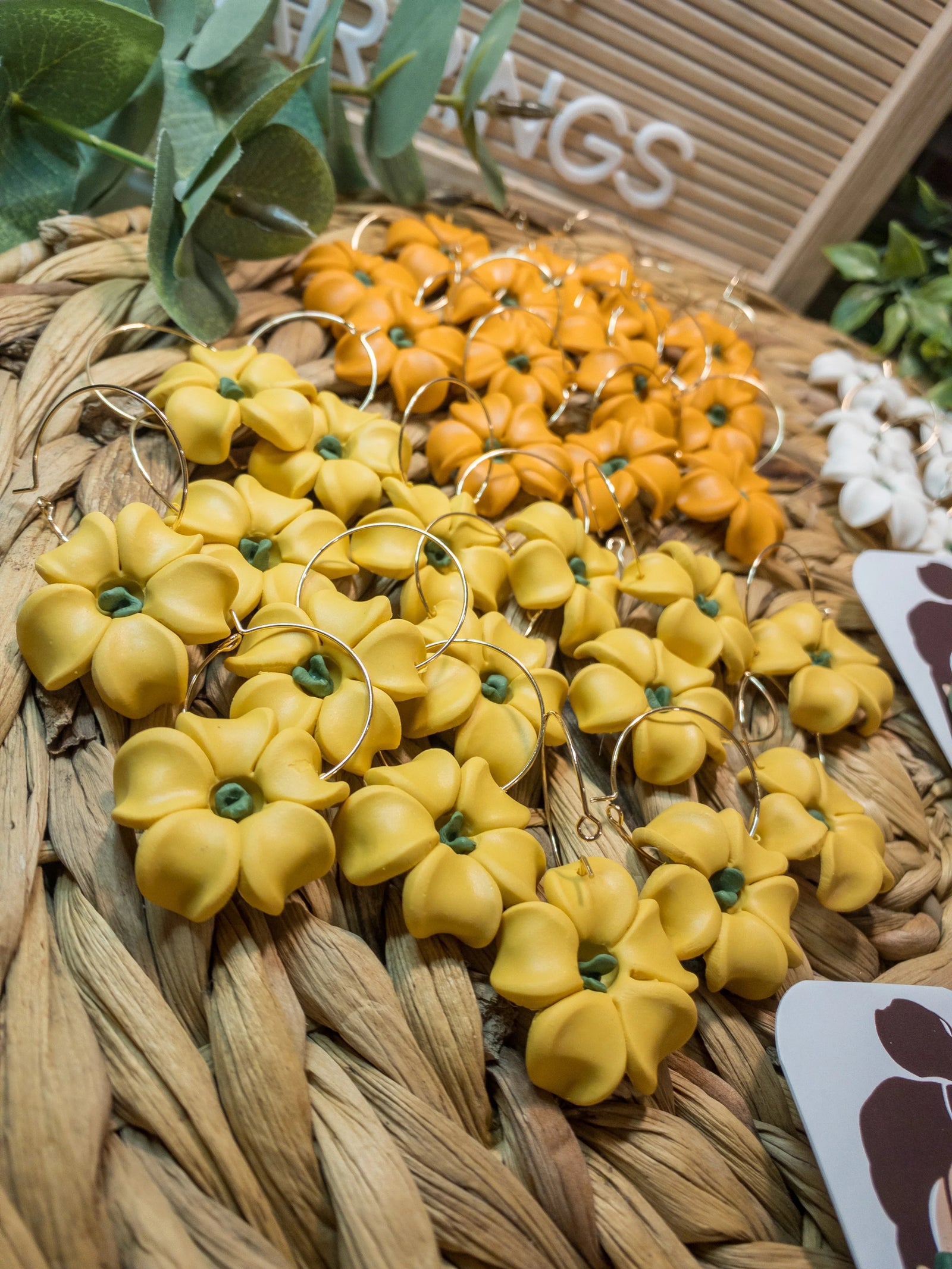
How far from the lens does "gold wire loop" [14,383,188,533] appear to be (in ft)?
1.39

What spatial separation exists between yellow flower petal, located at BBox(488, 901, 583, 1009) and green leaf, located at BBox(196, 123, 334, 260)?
41 centimetres

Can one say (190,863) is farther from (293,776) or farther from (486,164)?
(486,164)

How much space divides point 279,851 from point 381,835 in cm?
4

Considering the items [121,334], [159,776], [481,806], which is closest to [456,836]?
[481,806]

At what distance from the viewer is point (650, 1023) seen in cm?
35

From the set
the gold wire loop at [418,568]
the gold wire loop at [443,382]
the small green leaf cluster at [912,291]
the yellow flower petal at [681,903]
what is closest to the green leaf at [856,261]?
the small green leaf cluster at [912,291]

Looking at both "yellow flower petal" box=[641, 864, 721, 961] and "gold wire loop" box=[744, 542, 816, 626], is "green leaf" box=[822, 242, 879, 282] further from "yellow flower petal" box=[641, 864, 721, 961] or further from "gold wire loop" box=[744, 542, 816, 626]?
"yellow flower petal" box=[641, 864, 721, 961]

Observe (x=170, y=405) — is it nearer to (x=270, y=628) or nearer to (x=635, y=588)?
(x=270, y=628)

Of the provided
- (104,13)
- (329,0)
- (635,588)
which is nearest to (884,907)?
(635,588)

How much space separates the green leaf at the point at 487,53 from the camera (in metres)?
0.65

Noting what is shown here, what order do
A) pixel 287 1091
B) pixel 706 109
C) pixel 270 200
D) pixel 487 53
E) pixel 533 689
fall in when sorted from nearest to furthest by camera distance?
1. pixel 287 1091
2. pixel 533 689
3. pixel 270 200
4. pixel 487 53
5. pixel 706 109

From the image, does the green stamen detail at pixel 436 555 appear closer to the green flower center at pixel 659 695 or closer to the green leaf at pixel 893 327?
the green flower center at pixel 659 695

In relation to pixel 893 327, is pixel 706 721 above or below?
below

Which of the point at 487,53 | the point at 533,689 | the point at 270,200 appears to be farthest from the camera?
the point at 487,53
